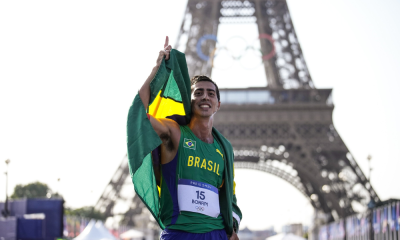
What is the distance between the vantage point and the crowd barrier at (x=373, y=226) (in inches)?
754

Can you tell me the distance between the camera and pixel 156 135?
11.5ft

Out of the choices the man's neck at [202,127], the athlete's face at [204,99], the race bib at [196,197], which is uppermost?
the athlete's face at [204,99]

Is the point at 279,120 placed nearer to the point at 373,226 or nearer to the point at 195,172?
the point at 373,226

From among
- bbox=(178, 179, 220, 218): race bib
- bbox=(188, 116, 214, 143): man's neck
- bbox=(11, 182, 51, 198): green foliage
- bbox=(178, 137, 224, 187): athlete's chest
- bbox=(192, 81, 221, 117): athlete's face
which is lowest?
bbox=(178, 179, 220, 218): race bib

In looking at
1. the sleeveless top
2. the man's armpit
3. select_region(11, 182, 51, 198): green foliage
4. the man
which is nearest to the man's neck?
the man

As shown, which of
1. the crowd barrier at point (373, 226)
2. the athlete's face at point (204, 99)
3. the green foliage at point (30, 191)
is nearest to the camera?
the athlete's face at point (204, 99)

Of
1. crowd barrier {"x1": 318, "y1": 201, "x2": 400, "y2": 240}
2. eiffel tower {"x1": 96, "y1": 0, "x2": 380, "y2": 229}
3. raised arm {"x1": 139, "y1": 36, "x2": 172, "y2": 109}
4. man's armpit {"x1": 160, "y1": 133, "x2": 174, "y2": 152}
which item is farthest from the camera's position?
eiffel tower {"x1": 96, "y1": 0, "x2": 380, "y2": 229}

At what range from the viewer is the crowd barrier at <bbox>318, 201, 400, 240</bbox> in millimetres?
19141

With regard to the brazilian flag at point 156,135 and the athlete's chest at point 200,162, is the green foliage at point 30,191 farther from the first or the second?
the athlete's chest at point 200,162

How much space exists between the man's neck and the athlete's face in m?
0.05

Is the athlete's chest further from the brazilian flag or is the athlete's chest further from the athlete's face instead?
the athlete's face

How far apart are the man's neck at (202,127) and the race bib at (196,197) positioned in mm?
401

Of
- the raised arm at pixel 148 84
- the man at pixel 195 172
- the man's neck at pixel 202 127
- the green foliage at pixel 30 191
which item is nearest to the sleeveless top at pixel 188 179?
the man at pixel 195 172

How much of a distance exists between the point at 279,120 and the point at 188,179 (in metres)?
33.1
